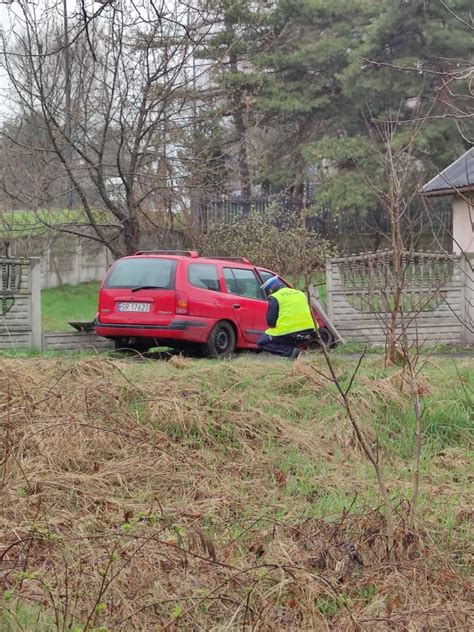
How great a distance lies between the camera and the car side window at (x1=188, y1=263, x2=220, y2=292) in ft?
42.4

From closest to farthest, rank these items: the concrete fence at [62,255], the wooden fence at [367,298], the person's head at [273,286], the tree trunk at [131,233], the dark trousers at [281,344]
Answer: the dark trousers at [281,344], the person's head at [273,286], the wooden fence at [367,298], the tree trunk at [131,233], the concrete fence at [62,255]

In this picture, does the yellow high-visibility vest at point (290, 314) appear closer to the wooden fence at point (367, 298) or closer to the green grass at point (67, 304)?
the wooden fence at point (367, 298)

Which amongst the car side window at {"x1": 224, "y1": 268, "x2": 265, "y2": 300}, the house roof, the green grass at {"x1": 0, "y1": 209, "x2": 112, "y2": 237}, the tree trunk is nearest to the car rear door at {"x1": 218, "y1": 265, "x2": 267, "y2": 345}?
the car side window at {"x1": 224, "y1": 268, "x2": 265, "y2": 300}

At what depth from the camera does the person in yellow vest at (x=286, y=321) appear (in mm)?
11328

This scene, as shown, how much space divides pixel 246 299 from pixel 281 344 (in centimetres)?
245

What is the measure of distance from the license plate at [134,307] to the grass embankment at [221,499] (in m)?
3.23

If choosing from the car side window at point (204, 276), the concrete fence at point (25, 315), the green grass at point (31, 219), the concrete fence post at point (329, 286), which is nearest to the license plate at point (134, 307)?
the car side window at point (204, 276)

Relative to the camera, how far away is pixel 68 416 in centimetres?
707

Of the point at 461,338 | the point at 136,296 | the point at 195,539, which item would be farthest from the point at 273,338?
the point at 195,539

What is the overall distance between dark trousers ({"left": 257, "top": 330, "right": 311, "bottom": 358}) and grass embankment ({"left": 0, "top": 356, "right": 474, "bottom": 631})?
1.76 m

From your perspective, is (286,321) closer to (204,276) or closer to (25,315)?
(204,276)

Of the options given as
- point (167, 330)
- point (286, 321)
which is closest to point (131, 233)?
point (167, 330)

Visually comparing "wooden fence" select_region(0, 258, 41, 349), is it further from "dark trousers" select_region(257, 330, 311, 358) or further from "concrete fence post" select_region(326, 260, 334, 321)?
"concrete fence post" select_region(326, 260, 334, 321)

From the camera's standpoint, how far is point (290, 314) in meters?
11.3
